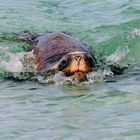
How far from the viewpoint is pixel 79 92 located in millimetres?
8109

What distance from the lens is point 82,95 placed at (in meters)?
7.93

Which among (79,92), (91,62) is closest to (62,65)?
(91,62)

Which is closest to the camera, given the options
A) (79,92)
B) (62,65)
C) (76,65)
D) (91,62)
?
(79,92)

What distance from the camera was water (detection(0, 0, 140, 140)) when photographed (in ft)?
20.9

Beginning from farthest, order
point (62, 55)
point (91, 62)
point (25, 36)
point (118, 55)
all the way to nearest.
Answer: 1. point (25, 36)
2. point (118, 55)
3. point (62, 55)
4. point (91, 62)

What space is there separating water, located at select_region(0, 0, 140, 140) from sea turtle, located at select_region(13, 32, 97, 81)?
0.24 m

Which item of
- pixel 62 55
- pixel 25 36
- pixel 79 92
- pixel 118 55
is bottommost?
pixel 79 92

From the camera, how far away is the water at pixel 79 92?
6.36 metres

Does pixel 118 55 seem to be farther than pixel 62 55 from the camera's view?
Yes

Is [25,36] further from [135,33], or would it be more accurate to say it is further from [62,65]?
[62,65]

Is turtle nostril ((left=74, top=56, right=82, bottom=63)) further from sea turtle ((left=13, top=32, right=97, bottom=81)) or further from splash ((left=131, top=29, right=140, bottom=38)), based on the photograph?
splash ((left=131, top=29, right=140, bottom=38))

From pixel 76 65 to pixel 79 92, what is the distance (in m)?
0.54

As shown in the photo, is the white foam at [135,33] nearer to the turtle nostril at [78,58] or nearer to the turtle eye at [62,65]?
the turtle eye at [62,65]

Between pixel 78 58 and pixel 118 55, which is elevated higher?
pixel 78 58
